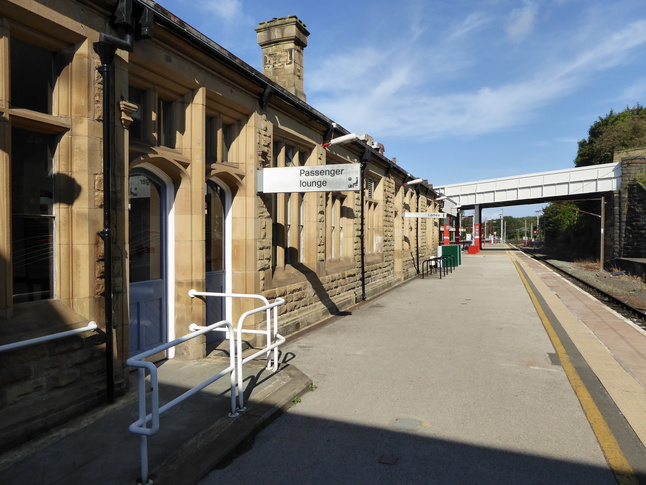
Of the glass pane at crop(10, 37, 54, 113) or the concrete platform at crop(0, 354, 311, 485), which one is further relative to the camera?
the glass pane at crop(10, 37, 54, 113)

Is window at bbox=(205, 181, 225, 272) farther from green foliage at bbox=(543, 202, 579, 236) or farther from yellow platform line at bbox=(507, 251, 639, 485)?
green foliage at bbox=(543, 202, 579, 236)

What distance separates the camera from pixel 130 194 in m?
5.96

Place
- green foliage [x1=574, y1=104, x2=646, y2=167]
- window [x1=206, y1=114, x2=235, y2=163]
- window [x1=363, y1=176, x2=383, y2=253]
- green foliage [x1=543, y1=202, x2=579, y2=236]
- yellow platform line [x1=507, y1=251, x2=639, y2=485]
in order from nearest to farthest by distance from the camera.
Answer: yellow platform line [x1=507, y1=251, x2=639, y2=485], window [x1=206, y1=114, x2=235, y2=163], window [x1=363, y1=176, x2=383, y2=253], green foliage [x1=574, y1=104, x2=646, y2=167], green foliage [x1=543, y1=202, x2=579, y2=236]

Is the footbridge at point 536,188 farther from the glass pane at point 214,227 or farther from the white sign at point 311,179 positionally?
the glass pane at point 214,227

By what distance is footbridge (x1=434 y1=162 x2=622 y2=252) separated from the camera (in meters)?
32.4

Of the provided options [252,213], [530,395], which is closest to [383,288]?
[252,213]

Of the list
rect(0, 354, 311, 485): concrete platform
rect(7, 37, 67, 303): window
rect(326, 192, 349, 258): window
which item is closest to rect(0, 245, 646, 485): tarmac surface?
rect(0, 354, 311, 485): concrete platform

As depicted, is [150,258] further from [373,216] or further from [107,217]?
[373,216]

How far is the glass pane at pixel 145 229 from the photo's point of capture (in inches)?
232

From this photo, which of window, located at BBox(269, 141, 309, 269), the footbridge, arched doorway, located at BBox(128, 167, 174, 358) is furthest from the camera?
the footbridge

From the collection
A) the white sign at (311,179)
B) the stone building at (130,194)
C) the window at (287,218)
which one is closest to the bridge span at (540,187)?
the window at (287,218)

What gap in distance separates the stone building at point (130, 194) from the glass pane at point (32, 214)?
0.04 feet

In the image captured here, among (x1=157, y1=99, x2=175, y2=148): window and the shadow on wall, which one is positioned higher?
(x1=157, y1=99, x2=175, y2=148): window

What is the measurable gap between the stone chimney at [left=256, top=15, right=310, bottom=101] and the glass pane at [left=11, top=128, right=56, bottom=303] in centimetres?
629
